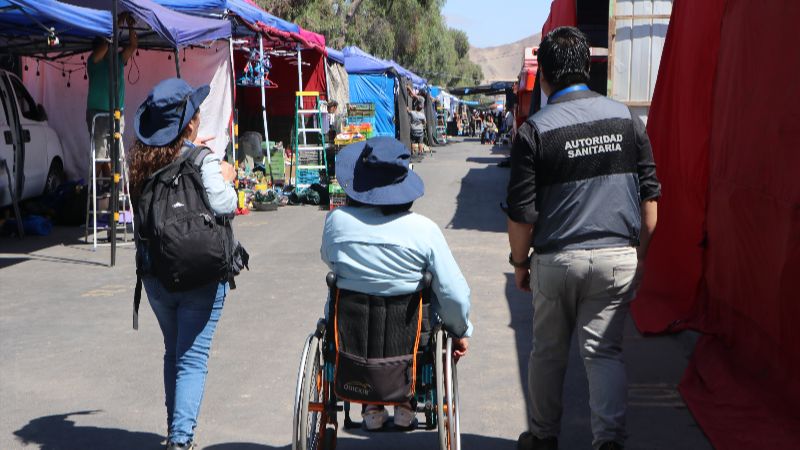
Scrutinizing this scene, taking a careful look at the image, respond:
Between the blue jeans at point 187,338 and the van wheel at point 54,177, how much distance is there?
34.1 ft

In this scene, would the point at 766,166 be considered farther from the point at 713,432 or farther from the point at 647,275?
the point at 647,275

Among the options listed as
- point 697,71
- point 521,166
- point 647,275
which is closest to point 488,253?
point 647,275

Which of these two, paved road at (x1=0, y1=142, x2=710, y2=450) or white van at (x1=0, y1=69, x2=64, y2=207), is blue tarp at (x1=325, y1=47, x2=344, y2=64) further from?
paved road at (x1=0, y1=142, x2=710, y2=450)

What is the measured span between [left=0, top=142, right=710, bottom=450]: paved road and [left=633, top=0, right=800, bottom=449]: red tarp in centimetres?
28

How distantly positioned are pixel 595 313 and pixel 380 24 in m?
44.6

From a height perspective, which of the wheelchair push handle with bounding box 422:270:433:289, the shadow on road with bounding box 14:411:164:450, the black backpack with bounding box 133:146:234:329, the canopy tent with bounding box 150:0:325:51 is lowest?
the shadow on road with bounding box 14:411:164:450

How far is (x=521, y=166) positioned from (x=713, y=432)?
6.08ft

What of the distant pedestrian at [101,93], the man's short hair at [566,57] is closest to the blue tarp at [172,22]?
the distant pedestrian at [101,93]

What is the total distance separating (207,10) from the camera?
13.9 metres

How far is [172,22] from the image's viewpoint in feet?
37.9

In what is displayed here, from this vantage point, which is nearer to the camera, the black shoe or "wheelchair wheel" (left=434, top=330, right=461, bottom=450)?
"wheelchair wheel" (left=434, top=330, right=461, bottom=450)

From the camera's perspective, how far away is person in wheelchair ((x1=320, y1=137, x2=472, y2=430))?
3.88 meters

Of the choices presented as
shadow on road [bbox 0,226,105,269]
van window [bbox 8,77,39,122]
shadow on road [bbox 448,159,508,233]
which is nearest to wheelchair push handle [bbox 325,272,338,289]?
shadow on road [bbox 0,226,105,269]

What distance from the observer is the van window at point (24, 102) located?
13.3 m
